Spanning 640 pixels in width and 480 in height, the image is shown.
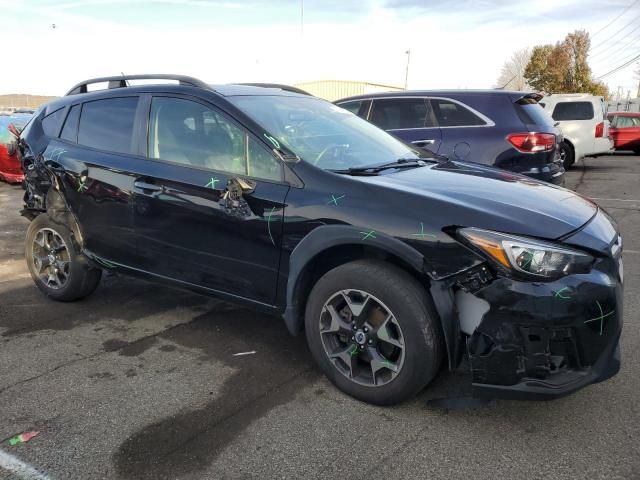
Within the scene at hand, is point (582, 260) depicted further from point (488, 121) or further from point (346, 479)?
point (488, 121)

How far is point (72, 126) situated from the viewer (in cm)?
434

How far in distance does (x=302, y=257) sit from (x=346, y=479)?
116cm

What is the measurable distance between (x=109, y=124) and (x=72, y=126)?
51cm

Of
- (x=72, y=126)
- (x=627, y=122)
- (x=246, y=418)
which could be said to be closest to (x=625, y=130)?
(x=627, y=122)

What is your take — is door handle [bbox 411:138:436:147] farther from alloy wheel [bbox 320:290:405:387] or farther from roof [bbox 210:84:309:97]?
alloy wheel [bbox 320:290:405:387]

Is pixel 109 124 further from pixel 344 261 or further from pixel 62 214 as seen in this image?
pixel 344 261

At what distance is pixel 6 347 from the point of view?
3.74m

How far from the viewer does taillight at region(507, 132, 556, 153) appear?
630cm

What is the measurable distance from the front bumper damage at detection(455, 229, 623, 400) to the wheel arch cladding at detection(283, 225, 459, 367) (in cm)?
13

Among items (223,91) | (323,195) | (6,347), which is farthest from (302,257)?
(6,347)

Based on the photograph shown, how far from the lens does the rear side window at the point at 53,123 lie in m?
4.46

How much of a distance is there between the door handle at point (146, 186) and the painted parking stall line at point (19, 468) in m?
1.75

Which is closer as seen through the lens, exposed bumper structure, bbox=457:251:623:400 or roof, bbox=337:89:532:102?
exposed bumper structure, bbox=457:251:623:400

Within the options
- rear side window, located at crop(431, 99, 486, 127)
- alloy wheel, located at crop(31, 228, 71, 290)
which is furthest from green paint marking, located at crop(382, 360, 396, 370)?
rear side window, located at crop(431, 99, 486, 127)
